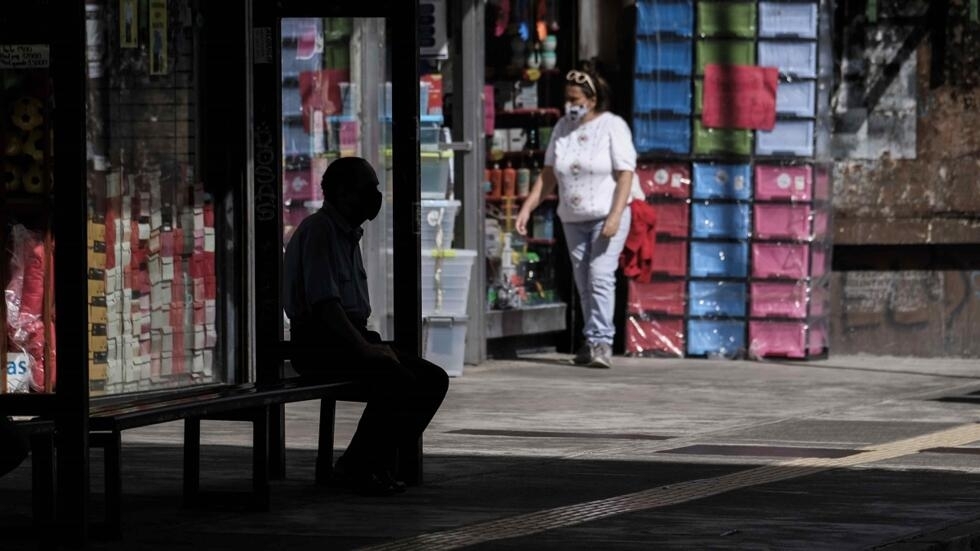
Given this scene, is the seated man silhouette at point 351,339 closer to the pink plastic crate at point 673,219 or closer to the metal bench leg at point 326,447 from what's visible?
the metal bench leg at point 326,447

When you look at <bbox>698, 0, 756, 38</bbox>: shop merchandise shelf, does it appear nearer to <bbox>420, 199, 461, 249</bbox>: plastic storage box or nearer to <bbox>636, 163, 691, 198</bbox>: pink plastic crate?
<bbox>636, 163, 691, 198</bbox>: pink plastic crate

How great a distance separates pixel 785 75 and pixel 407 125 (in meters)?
7.35

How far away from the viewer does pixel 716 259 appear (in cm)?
1634

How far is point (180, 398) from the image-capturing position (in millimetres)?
8047

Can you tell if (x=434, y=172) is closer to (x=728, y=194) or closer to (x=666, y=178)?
(x=666, y=178)

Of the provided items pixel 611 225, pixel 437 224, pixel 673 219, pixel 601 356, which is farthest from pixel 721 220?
pixel 437 224

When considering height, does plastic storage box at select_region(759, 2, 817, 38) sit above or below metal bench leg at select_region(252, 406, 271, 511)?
above

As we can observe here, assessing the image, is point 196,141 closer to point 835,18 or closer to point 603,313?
point 603,313

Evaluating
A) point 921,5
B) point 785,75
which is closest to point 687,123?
point 785,75

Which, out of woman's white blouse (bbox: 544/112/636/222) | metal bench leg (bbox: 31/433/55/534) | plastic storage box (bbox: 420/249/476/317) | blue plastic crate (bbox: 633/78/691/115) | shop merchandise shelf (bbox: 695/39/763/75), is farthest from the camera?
blue plastic crate (bbox: 633/78/691/115)

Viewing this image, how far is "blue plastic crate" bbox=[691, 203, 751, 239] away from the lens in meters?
16.3

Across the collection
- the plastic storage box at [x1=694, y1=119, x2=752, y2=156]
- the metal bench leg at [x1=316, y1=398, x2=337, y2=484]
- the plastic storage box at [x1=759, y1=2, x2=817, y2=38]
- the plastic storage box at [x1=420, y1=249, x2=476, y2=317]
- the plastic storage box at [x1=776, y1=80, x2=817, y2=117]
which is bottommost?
the metal bench leg at [x1=316, y1=398, x2=337, y2=484]

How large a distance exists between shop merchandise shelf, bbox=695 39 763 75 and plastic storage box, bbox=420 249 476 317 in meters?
2.53

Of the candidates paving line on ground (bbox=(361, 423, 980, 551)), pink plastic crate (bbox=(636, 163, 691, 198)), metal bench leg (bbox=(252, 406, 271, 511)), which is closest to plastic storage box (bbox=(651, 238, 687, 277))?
pink plastic crate (bbox=(636, 163, 691, 198))
